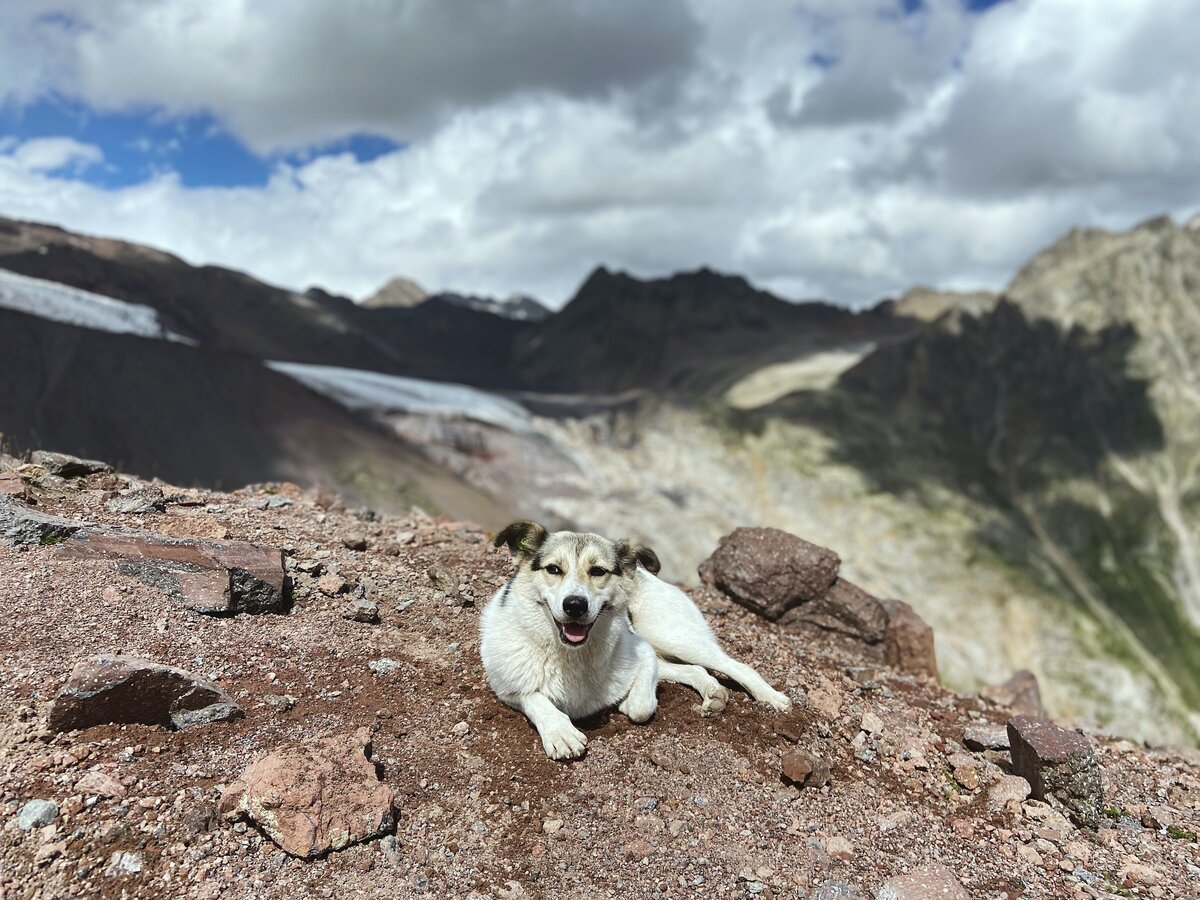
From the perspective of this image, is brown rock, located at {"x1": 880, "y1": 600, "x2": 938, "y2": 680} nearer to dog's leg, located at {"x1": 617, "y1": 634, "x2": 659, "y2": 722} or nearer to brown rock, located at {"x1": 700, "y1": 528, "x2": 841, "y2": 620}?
brown rock, located at {"x1": 700, "y1": 528, "x2": 841, "y2": 620}

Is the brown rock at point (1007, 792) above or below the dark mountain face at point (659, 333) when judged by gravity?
Answer: below

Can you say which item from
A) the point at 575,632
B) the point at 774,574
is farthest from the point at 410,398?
the point at 575,632

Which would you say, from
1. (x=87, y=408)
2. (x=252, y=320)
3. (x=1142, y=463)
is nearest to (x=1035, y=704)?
(x=87, y=408)

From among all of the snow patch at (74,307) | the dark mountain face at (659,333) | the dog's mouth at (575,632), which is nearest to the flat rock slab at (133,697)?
the dog's mouth at (575,632)

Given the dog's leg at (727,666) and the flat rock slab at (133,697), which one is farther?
the dog's leg at (727,666)

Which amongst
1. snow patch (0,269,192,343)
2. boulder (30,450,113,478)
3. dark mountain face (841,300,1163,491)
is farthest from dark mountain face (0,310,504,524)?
dark mountain face (841,300,1163,491)

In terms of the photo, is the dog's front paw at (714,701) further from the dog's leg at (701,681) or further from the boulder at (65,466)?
the boulder at (65,466)
